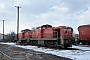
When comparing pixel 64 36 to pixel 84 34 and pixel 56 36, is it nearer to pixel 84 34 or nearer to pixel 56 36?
pixel 56 36

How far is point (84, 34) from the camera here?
35.5 metres

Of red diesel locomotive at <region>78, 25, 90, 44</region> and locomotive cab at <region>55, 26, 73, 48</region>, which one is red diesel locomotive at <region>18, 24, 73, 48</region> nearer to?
locomotive cab at <region>55, 26, 73, 48</region>

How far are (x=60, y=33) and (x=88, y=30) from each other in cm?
1043

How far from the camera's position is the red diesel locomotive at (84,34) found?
1358 inches

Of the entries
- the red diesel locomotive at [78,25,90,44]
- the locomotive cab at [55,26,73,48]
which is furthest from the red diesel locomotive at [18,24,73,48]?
the red diesel locomotive at [78,25,90,44]

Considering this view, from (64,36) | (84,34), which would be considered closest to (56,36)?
(64,36)

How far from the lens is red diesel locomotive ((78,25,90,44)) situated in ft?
113

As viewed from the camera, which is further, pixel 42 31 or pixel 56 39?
pixel 42 31

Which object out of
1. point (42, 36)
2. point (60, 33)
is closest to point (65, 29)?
point (60, 33)

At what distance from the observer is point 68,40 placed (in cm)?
2464

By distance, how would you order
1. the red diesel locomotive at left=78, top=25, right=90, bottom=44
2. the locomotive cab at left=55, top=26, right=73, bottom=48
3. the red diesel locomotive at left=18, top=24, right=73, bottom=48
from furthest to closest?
the red diesel locomotive at left=78, top=25, right=90, bottom=44 < the red diesel locomotive at left=18, top=24, right=73, bottom=48 < the locomotive cab at left=55, top=26, right=73, bottom=48

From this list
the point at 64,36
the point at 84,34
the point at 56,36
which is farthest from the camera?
the point at 84,34

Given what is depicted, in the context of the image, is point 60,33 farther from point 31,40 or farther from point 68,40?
point 31,40

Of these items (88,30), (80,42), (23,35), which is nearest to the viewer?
(88,30)
